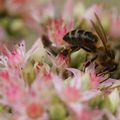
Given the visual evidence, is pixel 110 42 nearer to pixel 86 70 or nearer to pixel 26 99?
pixel 86 70

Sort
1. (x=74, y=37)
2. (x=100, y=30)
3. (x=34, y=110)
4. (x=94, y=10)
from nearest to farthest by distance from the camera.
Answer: (x=34, y=110), (x=100, y=30), (x=74, y=37), (x=94, y=10)

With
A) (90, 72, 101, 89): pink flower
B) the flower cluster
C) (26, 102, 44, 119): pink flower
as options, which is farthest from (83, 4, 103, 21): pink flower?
(26, 102, 44, 119): pink flower

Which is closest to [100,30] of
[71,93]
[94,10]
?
[71,93]

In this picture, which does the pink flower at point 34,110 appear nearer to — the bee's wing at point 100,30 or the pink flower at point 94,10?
the bee's wing at point 100,30

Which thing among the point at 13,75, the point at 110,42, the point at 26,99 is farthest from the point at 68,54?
the point at 26,99

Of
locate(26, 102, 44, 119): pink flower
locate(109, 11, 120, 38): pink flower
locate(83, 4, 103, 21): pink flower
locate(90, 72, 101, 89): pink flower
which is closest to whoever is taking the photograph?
locate(26, 102, 44, 119): pink flower

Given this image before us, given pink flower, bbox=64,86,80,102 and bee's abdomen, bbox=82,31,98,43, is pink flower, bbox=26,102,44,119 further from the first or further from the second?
bee's abdomen, bbox=82,31,98,43

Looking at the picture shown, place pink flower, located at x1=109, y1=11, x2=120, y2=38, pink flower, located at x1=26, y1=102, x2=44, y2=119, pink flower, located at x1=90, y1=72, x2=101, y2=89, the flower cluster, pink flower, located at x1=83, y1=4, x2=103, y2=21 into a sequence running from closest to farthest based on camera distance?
the flower cluster → pink flower, located at x1=26, y1=102, x2=44, y2=119 → pink flower, located at x1=90, y1=72, x2=101, y2=89 → pink flower, located at x1=109, y1=11, x2=120, y2=38 → pink flower, located at x1=83, y1=4, x2=103, y2=21

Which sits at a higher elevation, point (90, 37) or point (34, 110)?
point (90, 37)

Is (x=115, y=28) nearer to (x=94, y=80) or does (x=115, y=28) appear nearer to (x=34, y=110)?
(x=94, y=80)
